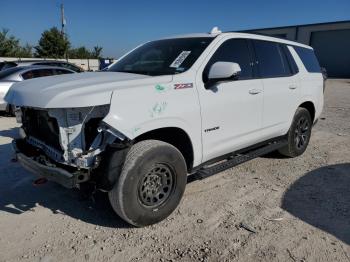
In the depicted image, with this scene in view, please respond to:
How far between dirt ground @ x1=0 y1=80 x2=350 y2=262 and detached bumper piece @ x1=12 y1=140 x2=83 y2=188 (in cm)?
31

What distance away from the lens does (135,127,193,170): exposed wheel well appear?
12.5 feet

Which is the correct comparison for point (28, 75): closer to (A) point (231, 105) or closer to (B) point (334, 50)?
(A) point (231, 105)

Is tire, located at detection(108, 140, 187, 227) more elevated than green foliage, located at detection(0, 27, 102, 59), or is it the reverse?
green foliage, located at detection(0, 27, 102, 59)

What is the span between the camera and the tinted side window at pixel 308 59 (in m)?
6.05

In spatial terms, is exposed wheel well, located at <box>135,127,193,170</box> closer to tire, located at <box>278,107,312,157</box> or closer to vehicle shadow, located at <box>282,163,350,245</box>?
vehicle shadow, located at <box>282,163,350,245</box>

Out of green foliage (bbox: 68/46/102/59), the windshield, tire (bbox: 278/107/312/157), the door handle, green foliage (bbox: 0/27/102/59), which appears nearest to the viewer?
the windshield

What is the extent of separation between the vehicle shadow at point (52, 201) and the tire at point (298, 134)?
3.09 m

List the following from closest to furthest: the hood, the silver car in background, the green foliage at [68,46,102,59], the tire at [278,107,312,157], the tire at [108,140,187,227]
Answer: the hood, the tire at [108,140,187,227], the tire at [278,107,312,157], the silver car in background, the green foliage at [68,46,102,59]

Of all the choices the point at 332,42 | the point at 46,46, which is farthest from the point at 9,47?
the point at 332,42

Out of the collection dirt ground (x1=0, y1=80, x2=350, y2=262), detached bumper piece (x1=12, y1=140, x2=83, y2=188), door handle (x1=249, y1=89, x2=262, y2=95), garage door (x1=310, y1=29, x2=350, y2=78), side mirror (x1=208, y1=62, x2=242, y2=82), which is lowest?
dirt ground (x1=0, y1=80, x2=350, y2=262)

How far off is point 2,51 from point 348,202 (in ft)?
192

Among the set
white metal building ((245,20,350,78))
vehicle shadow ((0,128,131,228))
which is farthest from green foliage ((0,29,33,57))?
vehicle shadow ((0,128,131,228))

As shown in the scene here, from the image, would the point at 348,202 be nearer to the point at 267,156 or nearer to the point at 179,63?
the point at 267,156

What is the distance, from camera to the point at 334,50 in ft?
118
